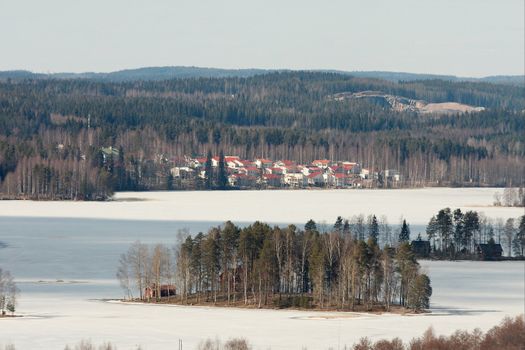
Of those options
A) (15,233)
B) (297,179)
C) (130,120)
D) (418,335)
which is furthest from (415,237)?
(130,120)

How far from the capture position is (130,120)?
16450 centimetres

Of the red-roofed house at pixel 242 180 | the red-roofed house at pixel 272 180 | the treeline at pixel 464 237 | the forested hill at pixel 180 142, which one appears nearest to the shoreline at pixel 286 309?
the treeline at pixel 464 237

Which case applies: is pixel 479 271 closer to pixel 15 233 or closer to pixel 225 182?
pixel 15 233

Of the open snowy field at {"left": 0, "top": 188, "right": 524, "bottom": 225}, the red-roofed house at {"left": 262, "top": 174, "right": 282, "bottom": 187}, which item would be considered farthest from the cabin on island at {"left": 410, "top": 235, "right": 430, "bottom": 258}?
the red-roofed house at {"left": 262, "top": 174, "right": 282, "bottom": 187}

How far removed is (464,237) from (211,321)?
25296 millimetres

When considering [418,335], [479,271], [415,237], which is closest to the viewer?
[418,335]

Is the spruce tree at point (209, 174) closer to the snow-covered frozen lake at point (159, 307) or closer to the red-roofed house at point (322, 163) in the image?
the red-roofed house at point (322, 163)

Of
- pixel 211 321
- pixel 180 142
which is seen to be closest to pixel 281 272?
pixel 211 321

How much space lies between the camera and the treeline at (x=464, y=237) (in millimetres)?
60656

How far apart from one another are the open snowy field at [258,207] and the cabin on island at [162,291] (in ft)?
82.8

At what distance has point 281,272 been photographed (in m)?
45.8

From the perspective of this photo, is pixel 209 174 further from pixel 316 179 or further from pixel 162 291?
pixel 162 291

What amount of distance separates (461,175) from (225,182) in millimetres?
29651

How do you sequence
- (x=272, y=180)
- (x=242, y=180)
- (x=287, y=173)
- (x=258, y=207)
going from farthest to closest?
(x=287, y=173)
(x=272, y=180)
(x=242, y=180)
(x=258, y=207)
